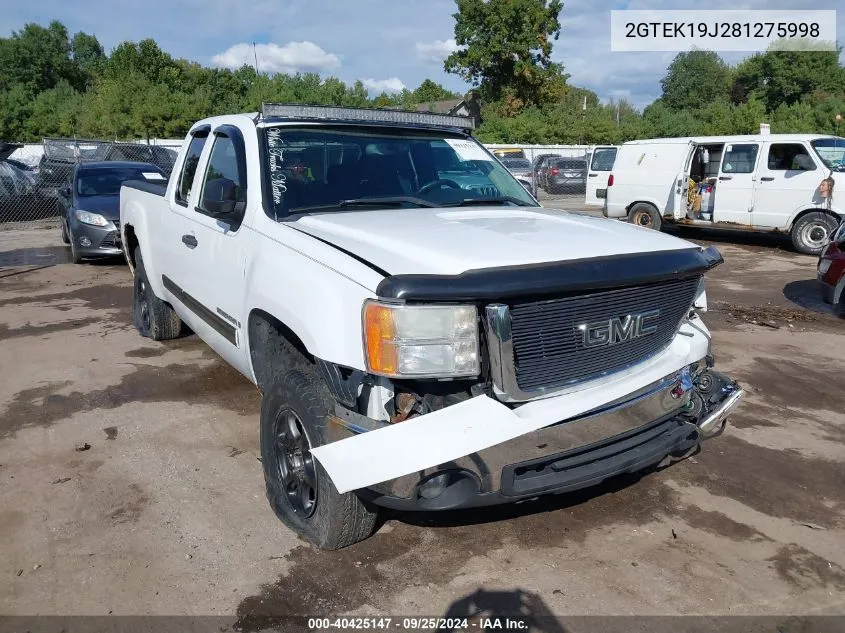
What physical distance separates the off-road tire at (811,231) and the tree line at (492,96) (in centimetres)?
2475

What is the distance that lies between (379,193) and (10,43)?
87942 mm

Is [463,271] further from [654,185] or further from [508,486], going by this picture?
[654,185]

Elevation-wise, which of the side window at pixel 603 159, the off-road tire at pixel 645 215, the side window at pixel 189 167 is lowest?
the off-road tire at pixel 645 215

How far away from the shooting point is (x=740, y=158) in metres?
12.9

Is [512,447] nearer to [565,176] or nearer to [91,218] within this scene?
[91,218]

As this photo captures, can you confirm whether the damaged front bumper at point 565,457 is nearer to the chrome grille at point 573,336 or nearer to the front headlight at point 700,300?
the chrome grille at point 573,336

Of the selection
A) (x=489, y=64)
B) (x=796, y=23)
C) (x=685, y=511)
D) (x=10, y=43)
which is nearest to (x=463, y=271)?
(x=685, y=511)

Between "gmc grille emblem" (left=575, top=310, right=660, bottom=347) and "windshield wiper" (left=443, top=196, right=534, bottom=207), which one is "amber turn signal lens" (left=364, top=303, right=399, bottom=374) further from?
"windshield wiper" (left=443, top=196, right=534, bottom=207)

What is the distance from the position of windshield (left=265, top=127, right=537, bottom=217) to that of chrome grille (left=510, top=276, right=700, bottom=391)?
55.4 inches

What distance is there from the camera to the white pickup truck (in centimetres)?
252

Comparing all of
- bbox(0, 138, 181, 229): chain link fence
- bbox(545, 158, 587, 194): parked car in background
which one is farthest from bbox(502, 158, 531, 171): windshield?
bbox(0, 138, 181, 229): chain link fence

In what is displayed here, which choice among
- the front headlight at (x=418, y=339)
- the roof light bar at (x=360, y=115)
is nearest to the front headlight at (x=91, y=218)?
the roof light bar at (x=360, y=115)

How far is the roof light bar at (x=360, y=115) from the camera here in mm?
4004

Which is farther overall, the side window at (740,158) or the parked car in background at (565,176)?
the parked car in background at (565,176)
